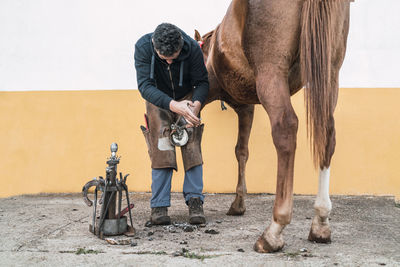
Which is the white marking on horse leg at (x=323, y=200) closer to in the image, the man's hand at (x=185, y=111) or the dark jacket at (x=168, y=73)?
the man's hand at (x=185, y=111)

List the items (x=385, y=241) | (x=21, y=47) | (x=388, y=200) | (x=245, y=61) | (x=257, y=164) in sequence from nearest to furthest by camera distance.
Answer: (x=385, y=241) < (x=245, y=61) < (x=388, y=200) < (x=257, y=164) < (x=21, y=47)

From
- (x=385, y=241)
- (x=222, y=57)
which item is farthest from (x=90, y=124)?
(x=385, y=241)

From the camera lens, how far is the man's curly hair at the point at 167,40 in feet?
8.34

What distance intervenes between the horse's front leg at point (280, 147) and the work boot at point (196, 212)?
72 centimetres

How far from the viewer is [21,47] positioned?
4.57m

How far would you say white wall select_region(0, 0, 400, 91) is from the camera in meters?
4.40

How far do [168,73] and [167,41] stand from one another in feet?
1.15

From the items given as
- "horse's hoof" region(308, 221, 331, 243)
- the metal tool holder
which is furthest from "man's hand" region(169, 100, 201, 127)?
"horse's hoof" region(308, 221, 331, 243)

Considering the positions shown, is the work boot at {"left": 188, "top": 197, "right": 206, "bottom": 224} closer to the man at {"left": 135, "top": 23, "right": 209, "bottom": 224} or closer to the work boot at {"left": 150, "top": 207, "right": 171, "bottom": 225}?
the man at {"left": 135, "top": 23, "right": 209, "bottom": 224}

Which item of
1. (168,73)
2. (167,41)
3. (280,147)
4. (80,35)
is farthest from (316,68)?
(80,35)

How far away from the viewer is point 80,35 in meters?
4.52

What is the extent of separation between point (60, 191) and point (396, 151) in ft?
11.7

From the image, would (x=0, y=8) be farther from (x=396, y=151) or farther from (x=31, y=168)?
(x=396, y=151)

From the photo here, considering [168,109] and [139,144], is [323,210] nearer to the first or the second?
[168,109]
